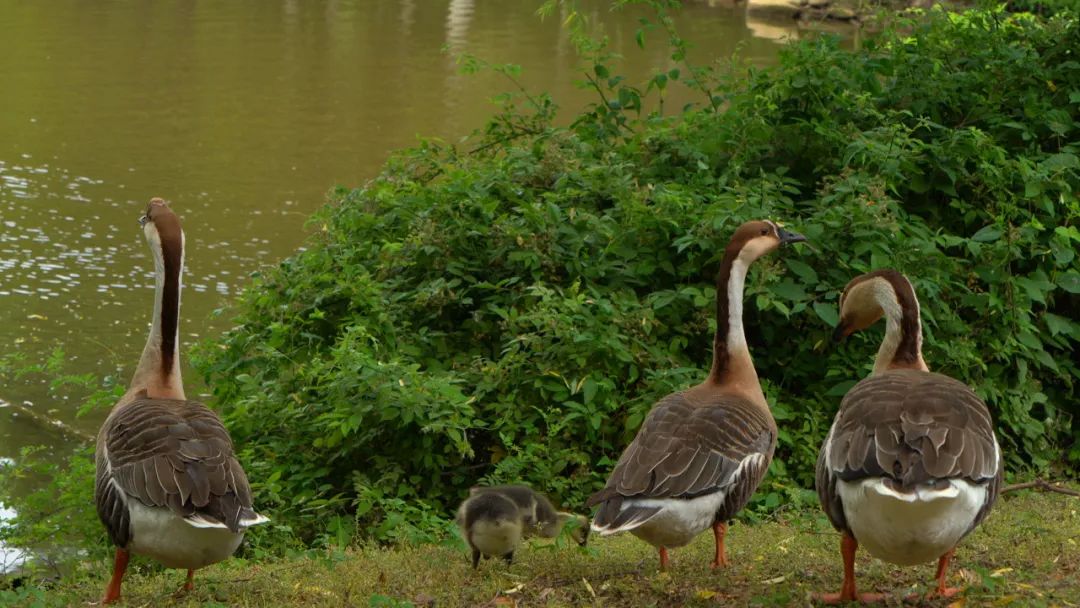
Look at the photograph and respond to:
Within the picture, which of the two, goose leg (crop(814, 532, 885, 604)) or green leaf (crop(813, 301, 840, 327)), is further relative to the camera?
green leaf (crop(813, 301, 840, 327))

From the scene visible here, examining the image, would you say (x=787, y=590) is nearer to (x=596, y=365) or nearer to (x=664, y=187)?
(x=596, y=365)

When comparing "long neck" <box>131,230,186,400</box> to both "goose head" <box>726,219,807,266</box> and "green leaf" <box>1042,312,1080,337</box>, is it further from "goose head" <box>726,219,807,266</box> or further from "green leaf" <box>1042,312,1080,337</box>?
"green leaf" <box>1042,312,1080,337</box>

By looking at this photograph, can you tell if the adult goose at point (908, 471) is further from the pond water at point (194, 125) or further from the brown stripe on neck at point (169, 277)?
the pond water at point (194, 125)

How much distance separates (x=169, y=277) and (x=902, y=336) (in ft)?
12.3

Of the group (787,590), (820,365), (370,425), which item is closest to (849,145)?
(820,365)

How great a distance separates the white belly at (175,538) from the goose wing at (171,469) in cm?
6

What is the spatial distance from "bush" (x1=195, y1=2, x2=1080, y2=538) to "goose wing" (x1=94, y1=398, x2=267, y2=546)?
4.94ft

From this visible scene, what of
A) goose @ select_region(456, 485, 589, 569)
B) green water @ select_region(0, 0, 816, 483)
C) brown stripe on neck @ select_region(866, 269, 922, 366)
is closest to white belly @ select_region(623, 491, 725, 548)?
goose @ select_region(456, 485, 589, 569)

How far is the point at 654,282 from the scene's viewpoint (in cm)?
942

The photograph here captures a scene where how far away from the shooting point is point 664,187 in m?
9.55

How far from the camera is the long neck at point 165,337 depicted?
263 inches

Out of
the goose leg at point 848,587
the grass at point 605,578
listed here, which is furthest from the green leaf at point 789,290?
the goose leg at point 848,587

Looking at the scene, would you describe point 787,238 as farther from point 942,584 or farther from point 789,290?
point 942,584

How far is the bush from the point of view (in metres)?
A: 8.29
